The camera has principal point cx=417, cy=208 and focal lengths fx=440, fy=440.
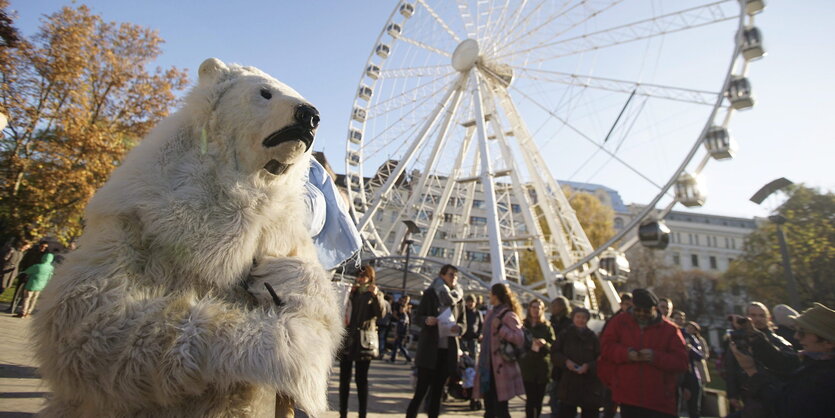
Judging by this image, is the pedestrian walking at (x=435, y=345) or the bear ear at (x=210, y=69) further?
the pedestrian walking at (x=435, y=345)

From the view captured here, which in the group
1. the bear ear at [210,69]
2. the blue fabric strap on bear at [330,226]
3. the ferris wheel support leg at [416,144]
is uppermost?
the ferris wheel support leg at [416,144]

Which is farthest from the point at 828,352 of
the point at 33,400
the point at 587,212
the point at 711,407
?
the point at 587,212

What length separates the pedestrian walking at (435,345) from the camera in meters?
4.25

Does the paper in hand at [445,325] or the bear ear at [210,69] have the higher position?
the bear ear at [210,69]

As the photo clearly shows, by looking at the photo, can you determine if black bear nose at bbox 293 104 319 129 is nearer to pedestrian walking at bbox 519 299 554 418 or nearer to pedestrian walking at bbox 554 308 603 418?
pedestrian walking at bbox 519 299 554 418

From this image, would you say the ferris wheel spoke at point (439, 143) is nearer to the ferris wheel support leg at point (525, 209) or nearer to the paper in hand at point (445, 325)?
the ferris wheel support leg at point (525, 209)

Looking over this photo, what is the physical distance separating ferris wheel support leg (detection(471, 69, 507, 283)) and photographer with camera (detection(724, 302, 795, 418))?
8216 millimetres

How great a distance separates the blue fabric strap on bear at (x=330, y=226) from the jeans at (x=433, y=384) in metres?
2.61

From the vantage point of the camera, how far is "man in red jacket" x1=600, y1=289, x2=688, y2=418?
11.6 feet

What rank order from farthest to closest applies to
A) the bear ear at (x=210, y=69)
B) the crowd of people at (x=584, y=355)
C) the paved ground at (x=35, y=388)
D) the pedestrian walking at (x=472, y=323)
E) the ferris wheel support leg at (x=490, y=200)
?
the ferris wheel support leg at (x=490, y=200)
the pedestrian walking at (x=472, y=323)
the crowd of people at (x=584, y=355)
the paved ground at (x=35, y=388)
the bear ear at (x=210, y=69)

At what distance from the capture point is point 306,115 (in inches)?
56.9

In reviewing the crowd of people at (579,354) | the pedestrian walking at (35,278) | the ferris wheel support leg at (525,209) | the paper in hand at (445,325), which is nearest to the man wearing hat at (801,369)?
the crowd of people at (579,354)

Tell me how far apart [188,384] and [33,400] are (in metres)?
3.89

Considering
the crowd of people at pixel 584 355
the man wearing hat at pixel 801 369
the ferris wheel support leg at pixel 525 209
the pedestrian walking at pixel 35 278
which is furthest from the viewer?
the ferris wheel support leg at pixel 525 209
